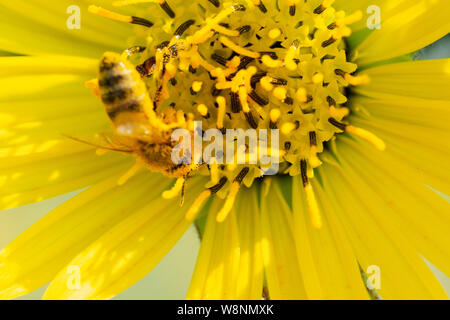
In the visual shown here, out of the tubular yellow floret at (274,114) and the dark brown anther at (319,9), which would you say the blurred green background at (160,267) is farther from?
the dark brown anther at (319,9)

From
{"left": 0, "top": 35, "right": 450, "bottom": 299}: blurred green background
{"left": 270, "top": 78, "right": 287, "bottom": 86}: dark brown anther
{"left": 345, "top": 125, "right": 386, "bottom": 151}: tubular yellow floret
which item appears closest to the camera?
{"left": 345, "top": 125, "right": 386, "bottom": 151}: tubular yellow floret

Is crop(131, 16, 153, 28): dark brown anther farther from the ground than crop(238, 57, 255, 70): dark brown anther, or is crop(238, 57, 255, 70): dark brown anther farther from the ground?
crop(131, 16, 153, 28): dark brown anther

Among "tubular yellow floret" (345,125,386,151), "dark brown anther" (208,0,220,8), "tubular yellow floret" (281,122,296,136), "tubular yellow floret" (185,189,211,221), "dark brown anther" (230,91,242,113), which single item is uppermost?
"dark brown anther" (208,0,220,8)

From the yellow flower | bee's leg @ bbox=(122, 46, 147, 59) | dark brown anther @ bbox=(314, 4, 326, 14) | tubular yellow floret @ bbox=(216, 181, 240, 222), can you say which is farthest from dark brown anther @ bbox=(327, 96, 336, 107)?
bee's leg @ bbox=(122, 46, 147, 59)

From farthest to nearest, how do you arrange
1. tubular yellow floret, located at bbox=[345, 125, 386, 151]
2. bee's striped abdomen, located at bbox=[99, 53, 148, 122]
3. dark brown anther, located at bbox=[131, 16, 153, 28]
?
dark brown anther, located at bbox=[131, 16, 153, 28] → tubular yellow floret, located at bbox=[345, 125, 386, 151] → bee's striped abdomen, located at bbox=[99, 53, 148, 122]

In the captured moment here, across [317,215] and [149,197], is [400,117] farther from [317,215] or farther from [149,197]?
[149,197]

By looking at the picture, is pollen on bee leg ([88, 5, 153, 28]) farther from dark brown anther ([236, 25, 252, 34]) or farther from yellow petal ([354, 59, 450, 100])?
yellow petal ([354, 59, 450, 100])

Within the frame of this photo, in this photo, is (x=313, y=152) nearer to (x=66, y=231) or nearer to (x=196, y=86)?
(x=196, y=86)
